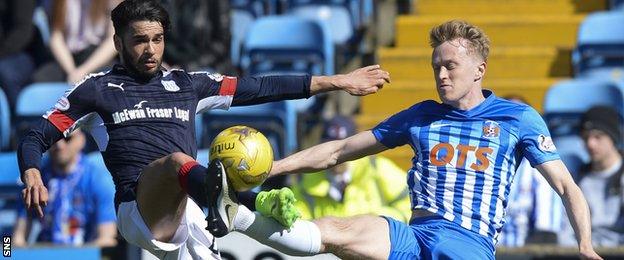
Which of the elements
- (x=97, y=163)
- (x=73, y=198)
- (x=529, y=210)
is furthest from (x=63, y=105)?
(x=529, y=210)

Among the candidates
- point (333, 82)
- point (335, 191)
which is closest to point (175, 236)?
point (333, 82)

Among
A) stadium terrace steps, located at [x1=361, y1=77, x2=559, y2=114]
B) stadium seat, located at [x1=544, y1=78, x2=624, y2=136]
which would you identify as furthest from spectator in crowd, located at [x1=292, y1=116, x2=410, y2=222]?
stadium terrace steps, located at [x1=361, y1=77, x2=559, y2=114]

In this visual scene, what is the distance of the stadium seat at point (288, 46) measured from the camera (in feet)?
42.8

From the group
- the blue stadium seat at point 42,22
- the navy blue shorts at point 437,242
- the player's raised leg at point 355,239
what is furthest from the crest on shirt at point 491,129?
the blue stadium seat at point 42,22

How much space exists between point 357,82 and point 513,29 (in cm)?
571

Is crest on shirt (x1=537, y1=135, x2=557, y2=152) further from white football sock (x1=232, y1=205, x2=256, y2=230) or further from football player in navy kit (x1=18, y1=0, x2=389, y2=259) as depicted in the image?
white football sock (x1=232, y1=205, x2=256, y2=230)

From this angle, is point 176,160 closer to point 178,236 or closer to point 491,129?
point 178,236

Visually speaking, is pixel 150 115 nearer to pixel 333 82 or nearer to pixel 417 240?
pixel 333 82

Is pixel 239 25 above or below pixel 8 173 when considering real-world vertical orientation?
above

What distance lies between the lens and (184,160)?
23.9ft

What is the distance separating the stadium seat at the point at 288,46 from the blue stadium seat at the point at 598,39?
2.10m

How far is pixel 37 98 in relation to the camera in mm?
12523

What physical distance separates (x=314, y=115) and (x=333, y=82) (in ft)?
14.9

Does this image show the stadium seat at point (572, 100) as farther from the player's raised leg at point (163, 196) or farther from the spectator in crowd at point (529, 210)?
the player's raised leg at point (163, 196)
